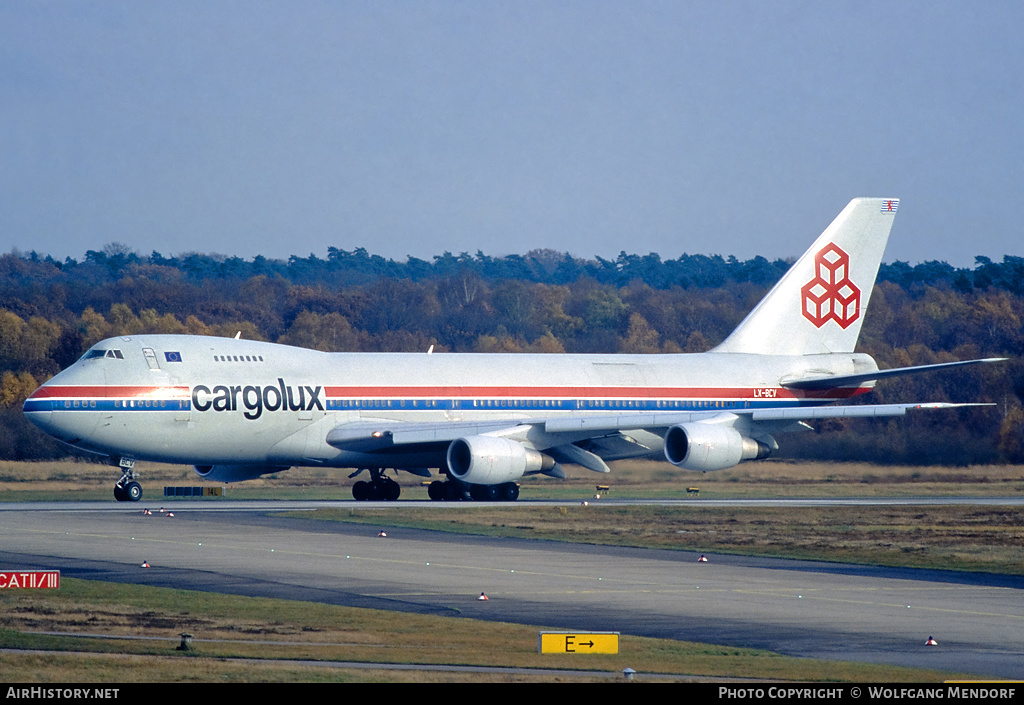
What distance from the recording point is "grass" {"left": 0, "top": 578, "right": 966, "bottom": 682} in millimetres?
A: 13320

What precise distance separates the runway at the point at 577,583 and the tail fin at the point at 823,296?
2038cm

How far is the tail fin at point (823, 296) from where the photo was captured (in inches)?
1893

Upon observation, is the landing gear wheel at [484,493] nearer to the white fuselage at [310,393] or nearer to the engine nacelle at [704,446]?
the white fuselage at [310,393]

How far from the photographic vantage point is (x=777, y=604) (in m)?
19.2

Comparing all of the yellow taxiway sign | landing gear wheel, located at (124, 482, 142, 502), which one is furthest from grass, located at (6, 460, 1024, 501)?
the yellow taxiway sign

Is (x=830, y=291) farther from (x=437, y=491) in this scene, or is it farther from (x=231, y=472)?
(x=231, y=472)

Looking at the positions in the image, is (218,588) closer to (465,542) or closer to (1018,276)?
(465,542)

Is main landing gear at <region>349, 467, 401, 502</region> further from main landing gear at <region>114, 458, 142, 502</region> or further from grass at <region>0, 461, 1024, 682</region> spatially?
main landing gear at <region>114, 458, 142, 502</region>

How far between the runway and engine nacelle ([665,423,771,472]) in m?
11.3

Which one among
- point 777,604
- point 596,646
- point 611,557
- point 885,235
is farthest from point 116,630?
point 885,235

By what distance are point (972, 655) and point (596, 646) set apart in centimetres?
392

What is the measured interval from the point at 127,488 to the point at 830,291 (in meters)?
23.4

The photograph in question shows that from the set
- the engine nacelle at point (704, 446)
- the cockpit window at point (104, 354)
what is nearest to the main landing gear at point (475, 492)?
the engine nacelle at point (704, 446)

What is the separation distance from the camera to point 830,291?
160 ft
